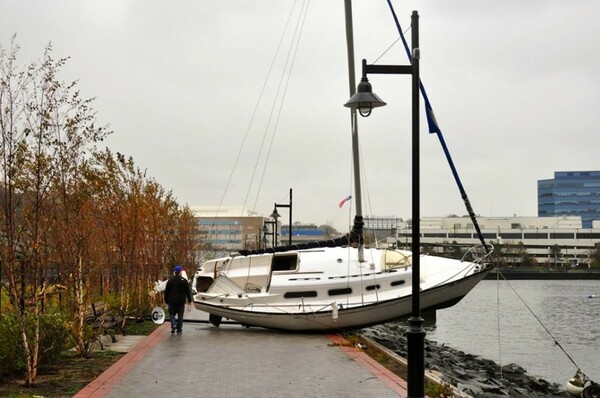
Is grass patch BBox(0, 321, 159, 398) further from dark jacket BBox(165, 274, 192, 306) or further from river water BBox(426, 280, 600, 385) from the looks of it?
river water BBox(426, 280, 600, 385)

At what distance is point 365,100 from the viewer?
9922 millimetres

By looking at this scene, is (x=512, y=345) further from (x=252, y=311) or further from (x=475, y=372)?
(x=252, y=311)

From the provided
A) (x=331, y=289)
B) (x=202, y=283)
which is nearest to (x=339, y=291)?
(x=331, y=289)

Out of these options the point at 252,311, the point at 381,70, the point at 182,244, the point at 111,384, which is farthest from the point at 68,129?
the point at 182,244

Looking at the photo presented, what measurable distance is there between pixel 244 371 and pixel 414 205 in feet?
17.1

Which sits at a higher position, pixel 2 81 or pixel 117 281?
pixel 2 81

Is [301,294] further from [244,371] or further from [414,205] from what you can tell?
[414,205]

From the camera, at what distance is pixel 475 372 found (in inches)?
758

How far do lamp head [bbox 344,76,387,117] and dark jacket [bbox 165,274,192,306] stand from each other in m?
10.5

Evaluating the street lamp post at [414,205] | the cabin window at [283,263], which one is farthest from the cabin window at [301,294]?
the street lamp post at [414,205]

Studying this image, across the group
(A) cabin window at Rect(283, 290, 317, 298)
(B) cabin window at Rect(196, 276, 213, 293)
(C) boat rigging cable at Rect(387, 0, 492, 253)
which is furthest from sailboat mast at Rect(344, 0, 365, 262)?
(B) cabin window at Rect(196, 276, 213, 293)

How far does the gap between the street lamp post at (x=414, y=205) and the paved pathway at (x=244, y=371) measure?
166 cm

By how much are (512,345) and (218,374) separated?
20059 millimetres

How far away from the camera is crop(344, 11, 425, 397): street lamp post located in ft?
28.9
